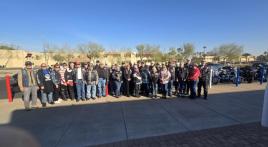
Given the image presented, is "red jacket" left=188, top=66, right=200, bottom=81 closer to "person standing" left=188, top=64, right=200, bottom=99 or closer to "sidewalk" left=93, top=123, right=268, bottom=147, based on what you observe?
"person standing" left=188, top=64, right=200, bottom=99

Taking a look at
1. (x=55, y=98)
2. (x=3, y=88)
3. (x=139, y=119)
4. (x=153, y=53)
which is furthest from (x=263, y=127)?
(x=153, y=53)

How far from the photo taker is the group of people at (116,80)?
8.95 metres

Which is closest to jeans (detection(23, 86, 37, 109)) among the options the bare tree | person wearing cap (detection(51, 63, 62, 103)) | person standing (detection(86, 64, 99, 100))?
person wearing cap (detection(51, 63, 62, 103))

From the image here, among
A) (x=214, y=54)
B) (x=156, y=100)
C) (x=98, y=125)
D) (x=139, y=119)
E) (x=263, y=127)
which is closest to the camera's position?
(x=263, y=127)

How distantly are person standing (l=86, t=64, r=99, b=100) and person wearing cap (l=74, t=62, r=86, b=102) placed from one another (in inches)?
9.0

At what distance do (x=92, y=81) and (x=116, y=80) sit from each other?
1182mm

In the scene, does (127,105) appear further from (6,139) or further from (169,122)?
(6,139)

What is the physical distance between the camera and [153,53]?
63.3m

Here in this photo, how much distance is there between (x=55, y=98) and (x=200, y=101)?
654 centimetres

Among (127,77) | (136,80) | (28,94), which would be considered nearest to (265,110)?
(136,80)

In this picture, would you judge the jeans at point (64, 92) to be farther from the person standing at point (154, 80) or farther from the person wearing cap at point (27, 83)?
the person standing at point (154, 80)

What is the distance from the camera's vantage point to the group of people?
8.95 meters

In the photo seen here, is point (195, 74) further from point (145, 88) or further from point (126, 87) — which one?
point (126, 87)

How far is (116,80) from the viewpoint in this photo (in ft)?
32.7
